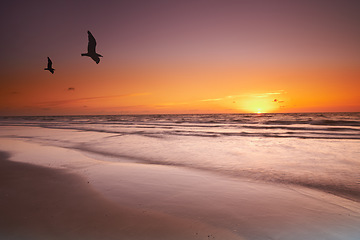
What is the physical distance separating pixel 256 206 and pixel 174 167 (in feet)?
12.0

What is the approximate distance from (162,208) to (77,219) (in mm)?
1430

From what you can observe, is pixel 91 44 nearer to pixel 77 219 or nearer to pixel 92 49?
pixel 92 49

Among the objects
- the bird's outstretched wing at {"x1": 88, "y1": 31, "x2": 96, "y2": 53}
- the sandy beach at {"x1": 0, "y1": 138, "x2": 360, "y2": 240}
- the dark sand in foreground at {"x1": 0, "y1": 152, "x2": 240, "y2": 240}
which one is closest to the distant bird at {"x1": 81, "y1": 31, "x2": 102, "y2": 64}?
the bird's outstretched wing at {"x1": 88, "y1": 31, "x2": 96, "y2": 53}

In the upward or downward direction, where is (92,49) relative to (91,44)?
downward

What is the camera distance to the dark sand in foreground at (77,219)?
3275 mm

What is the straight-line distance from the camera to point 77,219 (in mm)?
3742

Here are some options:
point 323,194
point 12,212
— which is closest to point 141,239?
point 12,212

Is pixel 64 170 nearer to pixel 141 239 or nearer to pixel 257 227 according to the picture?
pixel 141 239

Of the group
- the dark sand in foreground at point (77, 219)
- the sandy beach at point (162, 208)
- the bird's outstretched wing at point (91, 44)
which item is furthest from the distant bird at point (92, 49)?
the dark sand in foreground at point (77, 219)

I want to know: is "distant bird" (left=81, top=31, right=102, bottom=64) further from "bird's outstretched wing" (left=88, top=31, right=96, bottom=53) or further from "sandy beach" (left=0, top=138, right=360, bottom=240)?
"sandy beach" (left=0, top=138, right=360, bottom=240)

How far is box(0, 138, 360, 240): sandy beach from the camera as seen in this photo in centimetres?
334

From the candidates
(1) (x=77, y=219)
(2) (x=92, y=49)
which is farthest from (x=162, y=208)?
(2) (x=92, y=49)

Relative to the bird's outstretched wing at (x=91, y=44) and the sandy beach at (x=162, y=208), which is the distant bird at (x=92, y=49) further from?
the sandy beach at (x=162, y=208)

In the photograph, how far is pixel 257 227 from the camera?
3490 mm
